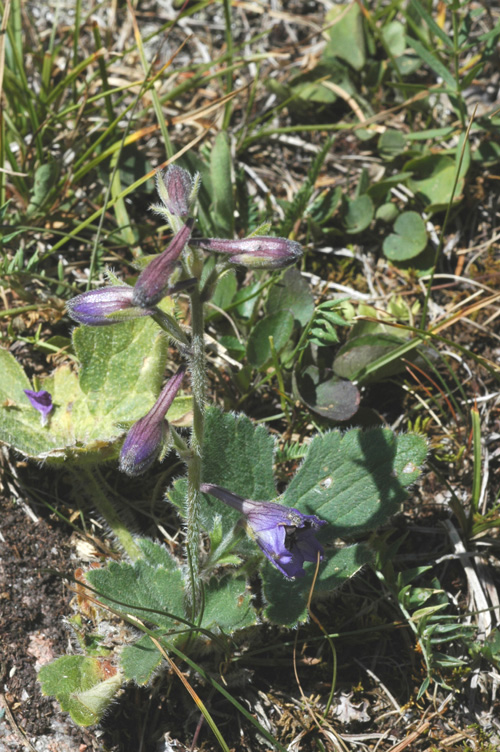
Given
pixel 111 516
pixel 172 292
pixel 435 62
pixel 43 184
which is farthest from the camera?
pixel 435 62

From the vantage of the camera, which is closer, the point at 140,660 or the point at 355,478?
the point at 140,660

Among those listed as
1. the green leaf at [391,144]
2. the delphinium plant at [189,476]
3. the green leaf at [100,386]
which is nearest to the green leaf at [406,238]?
the green leaf at [391,144]

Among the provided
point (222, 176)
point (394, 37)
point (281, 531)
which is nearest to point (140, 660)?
point (281, 531)

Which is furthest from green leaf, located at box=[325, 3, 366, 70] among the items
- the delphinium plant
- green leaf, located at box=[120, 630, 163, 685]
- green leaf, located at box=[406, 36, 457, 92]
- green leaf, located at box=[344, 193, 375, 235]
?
green leaf, located at box=[120, 630, 163, 685]

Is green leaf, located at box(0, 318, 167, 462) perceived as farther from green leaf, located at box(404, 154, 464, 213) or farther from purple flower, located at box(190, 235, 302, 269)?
green leaf, located at box(404, 154, 464, 213)

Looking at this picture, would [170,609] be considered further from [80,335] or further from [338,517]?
[80,335]

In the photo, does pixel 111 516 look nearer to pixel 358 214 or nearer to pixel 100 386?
pixel 100 386

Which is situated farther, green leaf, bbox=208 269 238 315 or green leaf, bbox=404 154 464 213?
green leaf, bbox=404 154 464 213

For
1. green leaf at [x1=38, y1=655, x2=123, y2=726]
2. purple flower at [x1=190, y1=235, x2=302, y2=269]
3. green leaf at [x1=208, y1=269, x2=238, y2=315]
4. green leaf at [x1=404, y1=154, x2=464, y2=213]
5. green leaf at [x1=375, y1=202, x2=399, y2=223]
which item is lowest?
green leaf at [x1=38, y1=655, x2=123, y2=726]
